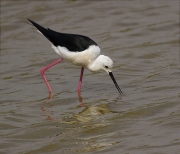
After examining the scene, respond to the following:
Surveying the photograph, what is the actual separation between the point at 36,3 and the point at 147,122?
657 cm

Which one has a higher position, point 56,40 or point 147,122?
point 56,40

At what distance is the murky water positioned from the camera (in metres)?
5.53

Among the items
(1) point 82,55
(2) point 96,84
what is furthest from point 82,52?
(2) point 96,84

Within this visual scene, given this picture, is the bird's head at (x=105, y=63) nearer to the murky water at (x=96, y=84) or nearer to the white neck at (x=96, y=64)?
the white neck at (x=96, y=64)

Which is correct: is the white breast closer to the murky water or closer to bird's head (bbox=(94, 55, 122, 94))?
bird's head (bbox=(94, 55, 122, 94))

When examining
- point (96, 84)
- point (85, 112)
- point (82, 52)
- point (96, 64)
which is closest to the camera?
point (85, 112)

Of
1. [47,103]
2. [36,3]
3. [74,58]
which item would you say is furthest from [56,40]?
[36,3]

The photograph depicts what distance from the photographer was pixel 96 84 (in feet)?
25.5

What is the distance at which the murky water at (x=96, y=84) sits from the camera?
5527 millimetres

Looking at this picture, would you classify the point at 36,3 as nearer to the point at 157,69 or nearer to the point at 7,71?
the point at 7,71

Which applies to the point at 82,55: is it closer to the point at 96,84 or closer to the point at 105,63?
the point at 105,63

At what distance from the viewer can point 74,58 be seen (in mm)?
7340

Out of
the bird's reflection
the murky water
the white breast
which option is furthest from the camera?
the white breast

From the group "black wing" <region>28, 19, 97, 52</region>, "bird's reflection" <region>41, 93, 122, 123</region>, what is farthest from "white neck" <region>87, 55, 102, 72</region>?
"bird's reflection" <region>41, 93, 122, 123</region>
